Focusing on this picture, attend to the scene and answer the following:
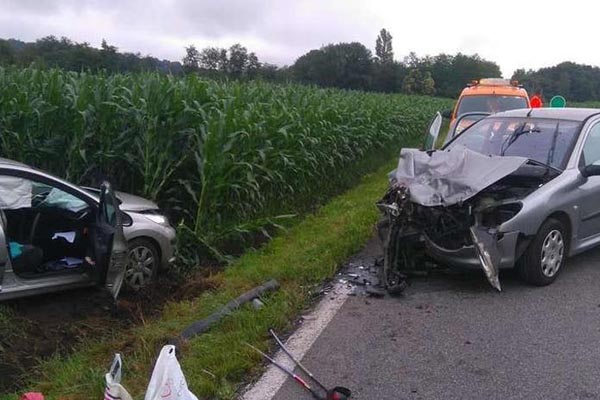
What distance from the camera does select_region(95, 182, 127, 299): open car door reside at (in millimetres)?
5145

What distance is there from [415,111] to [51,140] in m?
17.4

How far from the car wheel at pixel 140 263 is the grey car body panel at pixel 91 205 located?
0.07 meters

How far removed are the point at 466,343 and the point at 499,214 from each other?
1.53 m

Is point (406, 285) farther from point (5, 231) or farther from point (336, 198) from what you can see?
point (336, 198)

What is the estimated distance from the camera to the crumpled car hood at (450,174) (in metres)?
5.58

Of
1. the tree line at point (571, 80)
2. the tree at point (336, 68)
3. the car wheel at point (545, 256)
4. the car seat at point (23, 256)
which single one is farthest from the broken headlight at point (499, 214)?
the tree line at point (571, 80)

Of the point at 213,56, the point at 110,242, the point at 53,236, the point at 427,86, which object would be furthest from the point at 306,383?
the point at 427,86

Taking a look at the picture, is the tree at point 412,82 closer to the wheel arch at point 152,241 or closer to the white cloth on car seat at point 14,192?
the wheel arch at point 152,241

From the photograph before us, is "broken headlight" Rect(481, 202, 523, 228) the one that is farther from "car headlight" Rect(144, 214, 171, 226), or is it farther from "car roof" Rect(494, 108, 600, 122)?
"car headlight" Rect(144, 214, 171, 226)

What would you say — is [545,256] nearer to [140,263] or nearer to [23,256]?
[140,263]

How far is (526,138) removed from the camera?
6.61 metres

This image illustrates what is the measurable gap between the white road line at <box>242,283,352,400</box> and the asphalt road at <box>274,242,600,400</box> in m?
0.07

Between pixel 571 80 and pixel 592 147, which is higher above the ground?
pixel 571 80

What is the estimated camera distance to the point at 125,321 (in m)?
5.36
